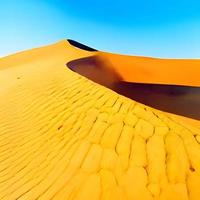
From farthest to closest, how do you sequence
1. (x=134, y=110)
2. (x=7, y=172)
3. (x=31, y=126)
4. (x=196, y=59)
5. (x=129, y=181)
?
(x=196, y=59)
(x=31, y=126)
(x=134, y=110)
(x=7, y=172)
(x=129, y=181)

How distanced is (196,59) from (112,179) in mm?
21267

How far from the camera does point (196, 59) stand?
23.1 meters

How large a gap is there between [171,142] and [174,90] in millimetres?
11299

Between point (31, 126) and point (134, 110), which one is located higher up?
point (134, 110)

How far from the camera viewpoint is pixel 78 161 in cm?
399

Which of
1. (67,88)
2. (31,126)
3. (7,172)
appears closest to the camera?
(7,172)

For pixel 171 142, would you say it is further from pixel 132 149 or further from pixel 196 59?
pixel 196 59

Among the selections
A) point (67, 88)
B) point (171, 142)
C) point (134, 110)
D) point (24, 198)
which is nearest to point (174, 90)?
point (67, 88)

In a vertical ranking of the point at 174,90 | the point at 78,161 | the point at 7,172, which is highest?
the point at 78,161

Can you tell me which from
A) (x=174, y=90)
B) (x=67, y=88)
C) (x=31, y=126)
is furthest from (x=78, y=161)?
(x=174, y=90)

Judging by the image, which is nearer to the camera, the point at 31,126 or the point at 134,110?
the point at 134,110

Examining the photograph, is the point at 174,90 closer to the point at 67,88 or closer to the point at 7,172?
the point at 67,88

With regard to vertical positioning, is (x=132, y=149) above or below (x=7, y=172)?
above

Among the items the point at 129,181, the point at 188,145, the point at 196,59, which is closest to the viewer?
the point at 129,181
